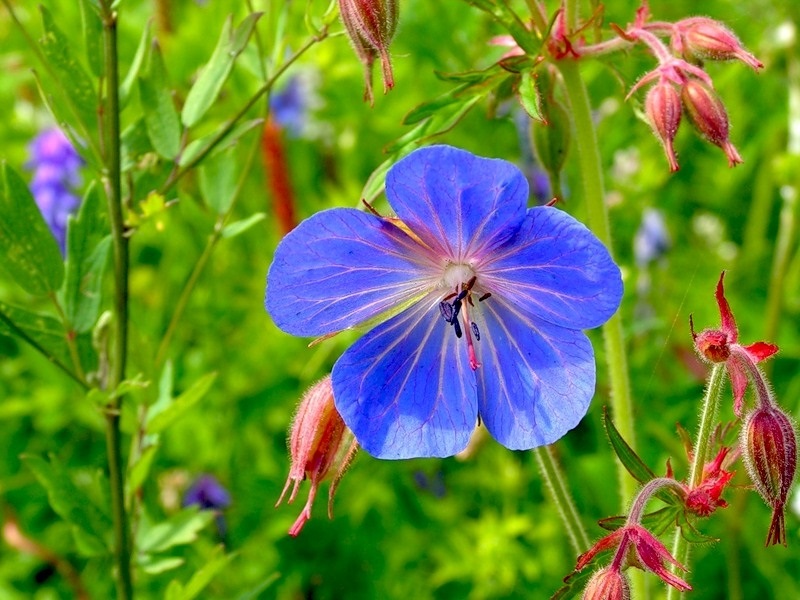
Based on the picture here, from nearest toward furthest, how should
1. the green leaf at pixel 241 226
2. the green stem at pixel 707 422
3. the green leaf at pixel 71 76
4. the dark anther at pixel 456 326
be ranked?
the green stem at pixel 707 422 < the dark anther at pixel 456 326 < the green leaf at pixel 71 76 < the green leaf at pixel 241 226

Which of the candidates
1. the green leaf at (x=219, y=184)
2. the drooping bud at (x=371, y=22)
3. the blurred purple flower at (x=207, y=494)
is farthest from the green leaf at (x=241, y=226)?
the blurred purple flower at (x=207, y=494)

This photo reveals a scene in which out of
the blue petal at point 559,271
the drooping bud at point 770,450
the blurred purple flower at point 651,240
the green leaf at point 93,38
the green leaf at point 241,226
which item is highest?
the green leaf at point 93,38

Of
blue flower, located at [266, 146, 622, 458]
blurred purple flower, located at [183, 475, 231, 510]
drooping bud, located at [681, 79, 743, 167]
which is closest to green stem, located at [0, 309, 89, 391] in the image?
blue flower, located at [266, 146, 622, 458]

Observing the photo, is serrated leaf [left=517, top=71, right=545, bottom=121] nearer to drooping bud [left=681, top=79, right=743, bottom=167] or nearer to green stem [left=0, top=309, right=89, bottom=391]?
drooping bud [left=681, top=79, right=743, bottom=167]

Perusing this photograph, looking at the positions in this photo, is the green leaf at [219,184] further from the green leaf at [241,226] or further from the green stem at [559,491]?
the green stem at [559,491]

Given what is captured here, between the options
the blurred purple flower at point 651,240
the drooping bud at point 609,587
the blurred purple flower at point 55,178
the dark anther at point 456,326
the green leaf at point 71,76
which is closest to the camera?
the drooping bud at point 609,587

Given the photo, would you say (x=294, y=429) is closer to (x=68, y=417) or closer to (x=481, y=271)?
(x=481, y=271)
